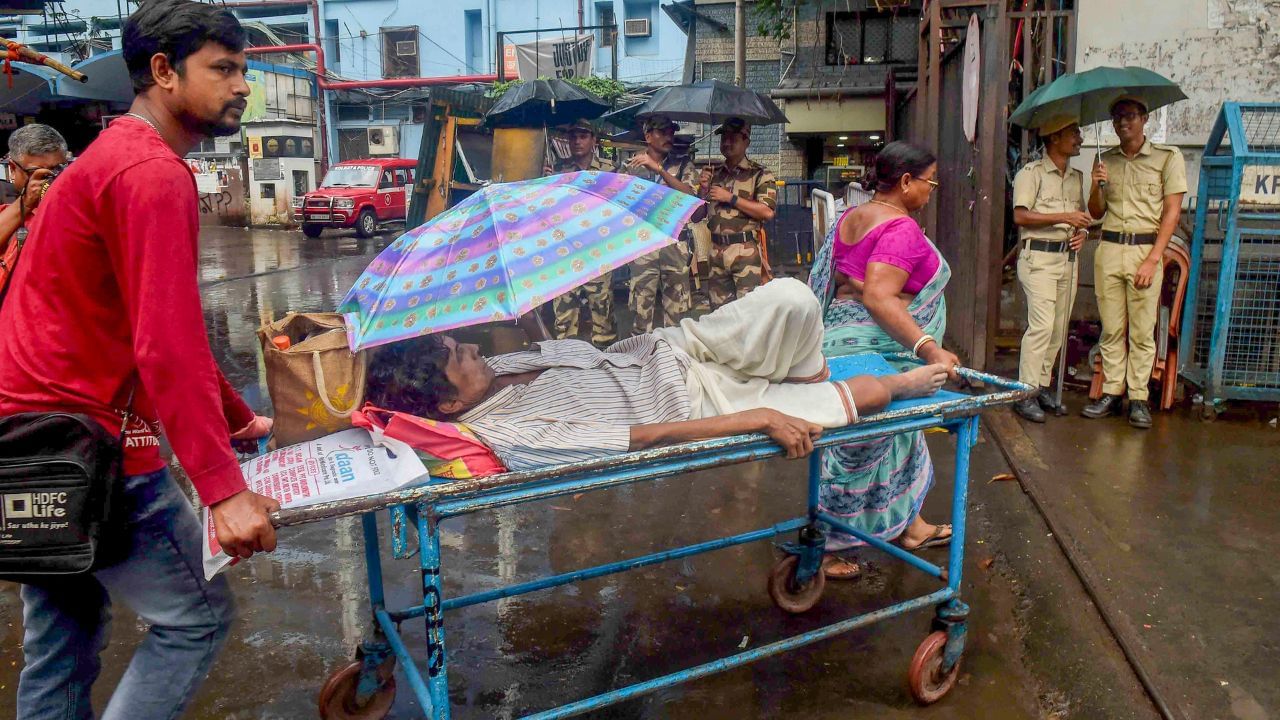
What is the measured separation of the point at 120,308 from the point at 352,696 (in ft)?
4.52

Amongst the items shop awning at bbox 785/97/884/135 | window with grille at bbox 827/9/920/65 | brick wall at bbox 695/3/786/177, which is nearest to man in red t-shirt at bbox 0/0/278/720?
shop awning at bbox 785/97/884/135

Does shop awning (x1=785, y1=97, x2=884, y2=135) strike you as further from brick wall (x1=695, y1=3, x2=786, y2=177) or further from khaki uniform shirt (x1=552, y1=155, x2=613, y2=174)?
khaki uniform shirt (x1=552, y1=155, x2=613, y2=174)

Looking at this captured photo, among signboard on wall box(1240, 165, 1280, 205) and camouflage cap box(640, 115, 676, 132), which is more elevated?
camouflage cap box(640, 115, 676, 132)

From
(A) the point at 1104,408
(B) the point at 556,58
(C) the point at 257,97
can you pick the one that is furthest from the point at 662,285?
(C) the point at 257,97

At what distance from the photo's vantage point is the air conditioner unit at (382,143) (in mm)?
30047

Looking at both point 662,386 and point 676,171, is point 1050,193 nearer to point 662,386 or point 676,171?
point 676,171

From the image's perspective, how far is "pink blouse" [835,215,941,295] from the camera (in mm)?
3295

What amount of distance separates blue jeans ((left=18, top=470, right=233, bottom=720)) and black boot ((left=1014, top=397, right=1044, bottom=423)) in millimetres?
4529

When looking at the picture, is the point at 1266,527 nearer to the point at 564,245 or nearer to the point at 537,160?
the point at 564,245

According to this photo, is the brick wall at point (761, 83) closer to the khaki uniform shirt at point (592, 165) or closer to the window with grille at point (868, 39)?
the window with grille at point (868, 39)

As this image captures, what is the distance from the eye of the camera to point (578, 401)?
2.59 meters

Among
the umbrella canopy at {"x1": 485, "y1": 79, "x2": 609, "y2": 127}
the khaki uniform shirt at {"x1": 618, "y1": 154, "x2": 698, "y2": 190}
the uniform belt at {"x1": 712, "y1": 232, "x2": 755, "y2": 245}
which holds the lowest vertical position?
the uniform belt at {"x1": 712, "y1": 232, "x2": 755, "y2": 245}

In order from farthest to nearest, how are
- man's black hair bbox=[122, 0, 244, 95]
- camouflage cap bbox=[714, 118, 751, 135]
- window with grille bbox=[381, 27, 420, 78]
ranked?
window with grille bbox=[381, 27, 420, 78] < camouflage cap bbox=[714, 118, 751, 135] < man's black hair bbox=[122, 0, 244, 95]

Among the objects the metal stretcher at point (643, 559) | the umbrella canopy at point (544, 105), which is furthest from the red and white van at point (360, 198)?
the metal stretcher at point (643, 559)
